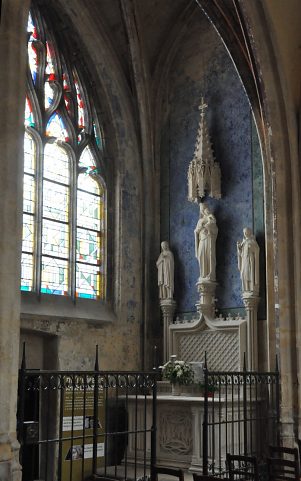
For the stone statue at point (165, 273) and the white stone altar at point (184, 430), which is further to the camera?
the stone statue at point (165, 273)

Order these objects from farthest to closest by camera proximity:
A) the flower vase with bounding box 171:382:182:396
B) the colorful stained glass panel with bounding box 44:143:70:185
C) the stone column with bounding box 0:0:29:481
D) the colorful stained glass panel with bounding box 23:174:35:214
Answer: the colorful stained glass panel with bounding box 44:143:70:185
the colorful stained glass panel with bounding box 23:174:35:214
the flower vase with bounding box 171:382:182:396
the stone column with bounding box 0:0:29:481

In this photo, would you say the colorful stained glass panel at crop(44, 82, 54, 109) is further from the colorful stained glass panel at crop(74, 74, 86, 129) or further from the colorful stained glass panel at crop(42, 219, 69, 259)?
the colorful stained glass panel at crop(42, 219, 69, 259)

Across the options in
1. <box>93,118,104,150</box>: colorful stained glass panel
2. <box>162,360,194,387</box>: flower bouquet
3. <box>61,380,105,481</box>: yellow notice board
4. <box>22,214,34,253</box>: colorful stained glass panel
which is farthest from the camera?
<box>93,118,104,150</box>: colorful stained glass panel

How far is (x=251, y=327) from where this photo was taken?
12773mm

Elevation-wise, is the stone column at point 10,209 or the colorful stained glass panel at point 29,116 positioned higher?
the colorful stained glass panel at point 29,116

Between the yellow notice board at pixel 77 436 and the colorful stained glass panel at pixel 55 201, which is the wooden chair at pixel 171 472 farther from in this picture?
the colorful stained glass panel at pixel 55 201

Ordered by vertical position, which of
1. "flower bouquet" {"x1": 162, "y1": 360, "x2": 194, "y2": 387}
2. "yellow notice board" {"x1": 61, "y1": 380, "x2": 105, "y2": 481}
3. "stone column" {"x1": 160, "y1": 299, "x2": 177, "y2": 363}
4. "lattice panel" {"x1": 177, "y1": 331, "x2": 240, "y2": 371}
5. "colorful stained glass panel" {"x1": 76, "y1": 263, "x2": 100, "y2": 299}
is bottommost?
"yellow notice board" {"x1": 61, "y1": 380, "x2": 105, "y2": 481}

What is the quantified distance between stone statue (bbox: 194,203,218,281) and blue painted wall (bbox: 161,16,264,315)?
259 mm

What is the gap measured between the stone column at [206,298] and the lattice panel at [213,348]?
40 cm

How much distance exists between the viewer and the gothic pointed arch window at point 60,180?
1289 cm

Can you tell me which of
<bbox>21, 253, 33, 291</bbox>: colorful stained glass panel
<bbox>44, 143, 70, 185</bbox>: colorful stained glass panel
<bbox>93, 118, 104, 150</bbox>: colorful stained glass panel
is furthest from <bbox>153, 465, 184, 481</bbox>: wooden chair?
<bbox>93, 118, 104, 150</bbox>: colorful stained glass panel

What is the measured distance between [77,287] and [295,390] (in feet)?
14.9

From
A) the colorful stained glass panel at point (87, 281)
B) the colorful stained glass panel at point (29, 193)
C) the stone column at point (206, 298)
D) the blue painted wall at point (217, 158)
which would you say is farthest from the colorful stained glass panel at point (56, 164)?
the stone column at point (206, 298)

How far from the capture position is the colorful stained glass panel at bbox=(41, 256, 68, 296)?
12.9 metres
